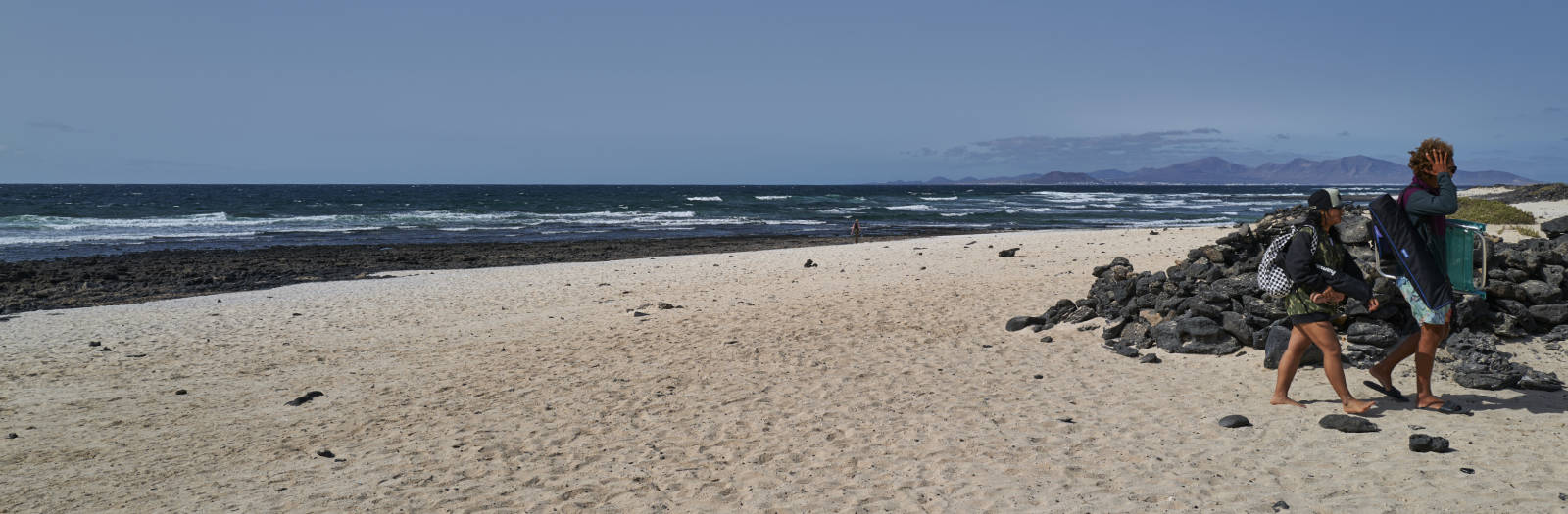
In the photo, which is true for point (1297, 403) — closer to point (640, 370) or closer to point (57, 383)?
point (640, 370)

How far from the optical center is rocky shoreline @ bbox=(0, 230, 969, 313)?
15.9m

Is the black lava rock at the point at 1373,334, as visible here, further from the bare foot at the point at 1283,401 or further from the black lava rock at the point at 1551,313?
the bare foot at the point at 1283,401

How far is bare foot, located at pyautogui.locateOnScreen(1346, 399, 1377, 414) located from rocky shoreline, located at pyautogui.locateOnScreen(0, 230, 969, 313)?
17.3 metres

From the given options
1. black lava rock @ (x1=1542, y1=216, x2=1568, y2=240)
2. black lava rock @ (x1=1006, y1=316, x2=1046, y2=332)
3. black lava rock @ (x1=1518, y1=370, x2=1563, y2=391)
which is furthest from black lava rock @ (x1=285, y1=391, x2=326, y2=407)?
black lava rock @ (x1=1542, y1=216, x2=1568, y2=240)

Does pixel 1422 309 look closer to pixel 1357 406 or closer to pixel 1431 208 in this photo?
pixel 1431 208

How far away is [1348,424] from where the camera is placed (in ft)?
18.0

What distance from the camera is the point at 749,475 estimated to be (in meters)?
5.25

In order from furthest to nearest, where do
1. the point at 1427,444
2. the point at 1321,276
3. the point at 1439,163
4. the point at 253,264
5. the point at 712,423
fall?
1. the point at 253,264
2. the point at 712,423
3. the point at 1321,276
4. the point at 1439,163
5. the point at 1427,444

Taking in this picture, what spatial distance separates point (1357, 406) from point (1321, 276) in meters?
1.12

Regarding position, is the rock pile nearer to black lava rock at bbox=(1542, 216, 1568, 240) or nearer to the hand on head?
black lava rock at bbox=(1542, 216, 1568, 240)

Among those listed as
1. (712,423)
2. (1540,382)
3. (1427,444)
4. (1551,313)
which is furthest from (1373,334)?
(712,423)

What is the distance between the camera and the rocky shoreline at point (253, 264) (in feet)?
52.2

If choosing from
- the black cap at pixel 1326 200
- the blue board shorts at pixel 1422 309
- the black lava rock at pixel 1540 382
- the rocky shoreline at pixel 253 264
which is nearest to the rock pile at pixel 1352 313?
the black lava rock at pixel 1540 382

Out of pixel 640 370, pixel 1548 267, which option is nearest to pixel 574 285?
pixel 640 370
